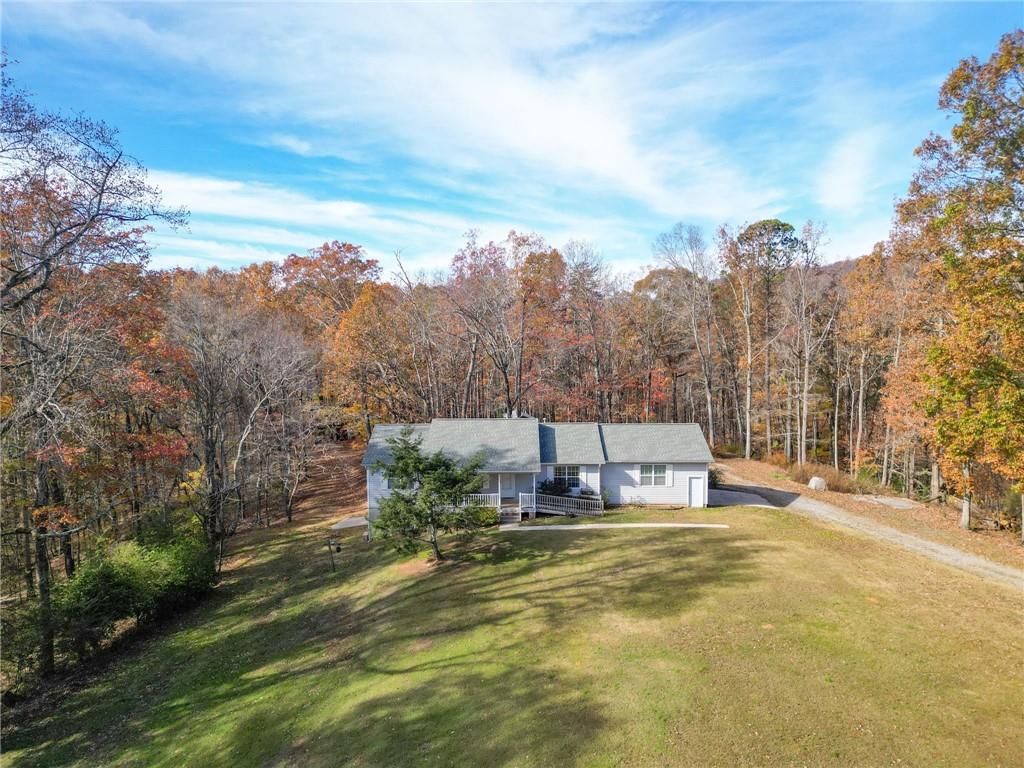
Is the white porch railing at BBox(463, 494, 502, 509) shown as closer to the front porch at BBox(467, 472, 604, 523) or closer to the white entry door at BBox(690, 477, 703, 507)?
the front porch at BBox(467, 472, 604, 523)

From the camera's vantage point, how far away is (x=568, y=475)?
2477cm

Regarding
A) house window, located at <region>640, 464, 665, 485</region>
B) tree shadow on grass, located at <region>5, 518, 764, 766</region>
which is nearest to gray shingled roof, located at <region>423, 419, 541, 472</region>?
tree shadow on grass, located at <region>5, 518, 764, 766</region>

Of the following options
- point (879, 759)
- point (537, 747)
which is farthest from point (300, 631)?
point (879, 759)

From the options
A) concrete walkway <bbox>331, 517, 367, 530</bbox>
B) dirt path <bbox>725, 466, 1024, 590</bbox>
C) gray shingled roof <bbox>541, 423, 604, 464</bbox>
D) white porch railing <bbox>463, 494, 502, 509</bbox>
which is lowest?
concrete walkway <bbox>331, 517, 367, 530</bbox>

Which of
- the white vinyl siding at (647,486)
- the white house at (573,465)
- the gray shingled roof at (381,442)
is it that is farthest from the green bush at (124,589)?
the white vinyl siding at (647,486)

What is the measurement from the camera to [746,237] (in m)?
38.9

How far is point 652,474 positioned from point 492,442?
8057 mm

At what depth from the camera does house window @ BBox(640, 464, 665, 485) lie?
24719 mm

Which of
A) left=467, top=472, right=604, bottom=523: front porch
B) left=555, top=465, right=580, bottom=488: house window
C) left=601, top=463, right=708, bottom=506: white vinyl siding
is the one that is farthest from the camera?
left=555, top=465, right=580, bottom=488: house window

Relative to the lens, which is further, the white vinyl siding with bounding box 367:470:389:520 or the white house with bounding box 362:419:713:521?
the white vinyl siding with bounding box 367:470:389:520

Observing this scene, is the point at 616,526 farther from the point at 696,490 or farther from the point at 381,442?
the point at 381,442

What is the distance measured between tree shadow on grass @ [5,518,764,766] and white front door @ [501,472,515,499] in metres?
3.35

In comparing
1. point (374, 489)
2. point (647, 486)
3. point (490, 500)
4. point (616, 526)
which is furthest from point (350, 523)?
point (647, 486)

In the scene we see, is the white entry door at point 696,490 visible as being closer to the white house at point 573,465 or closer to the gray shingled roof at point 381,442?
the white house at point 573,465
